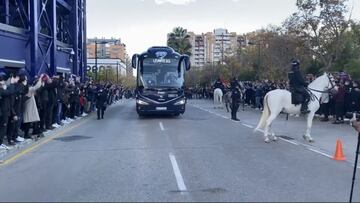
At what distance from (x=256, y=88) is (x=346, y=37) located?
501 inches

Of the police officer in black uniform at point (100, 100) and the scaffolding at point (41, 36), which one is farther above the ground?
the scaffolding at point (41, 36)

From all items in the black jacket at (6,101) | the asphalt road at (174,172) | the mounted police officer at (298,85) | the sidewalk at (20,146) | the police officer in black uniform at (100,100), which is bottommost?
the sidewalk at (20,146)

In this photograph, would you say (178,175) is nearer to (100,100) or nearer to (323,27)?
(100,100)

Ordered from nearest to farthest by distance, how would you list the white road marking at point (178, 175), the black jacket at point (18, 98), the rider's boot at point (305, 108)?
the white road marking at point (178, 175), the black jacket at point (18, 98), the rider's boot at point (305, 108)

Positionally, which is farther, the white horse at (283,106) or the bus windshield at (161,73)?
the bus windshield at (161,73)

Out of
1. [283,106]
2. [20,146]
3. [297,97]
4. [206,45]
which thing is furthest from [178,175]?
[206,45]

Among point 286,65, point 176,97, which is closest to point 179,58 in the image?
point 176,97

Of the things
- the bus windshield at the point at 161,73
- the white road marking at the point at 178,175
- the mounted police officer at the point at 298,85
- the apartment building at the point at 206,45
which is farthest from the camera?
the apartment building at the point at 206,45

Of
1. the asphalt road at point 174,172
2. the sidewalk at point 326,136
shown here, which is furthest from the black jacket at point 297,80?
the asphalt road at point 174,172

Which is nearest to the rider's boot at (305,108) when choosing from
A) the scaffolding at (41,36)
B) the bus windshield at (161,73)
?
the bus windshield at (161,73)

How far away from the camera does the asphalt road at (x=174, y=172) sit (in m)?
8.52

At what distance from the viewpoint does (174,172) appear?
10.5 metres

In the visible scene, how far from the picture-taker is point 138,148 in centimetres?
1455

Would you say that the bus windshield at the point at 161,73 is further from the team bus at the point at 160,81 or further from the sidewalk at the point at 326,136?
the sidewalk at the point at 326,136
